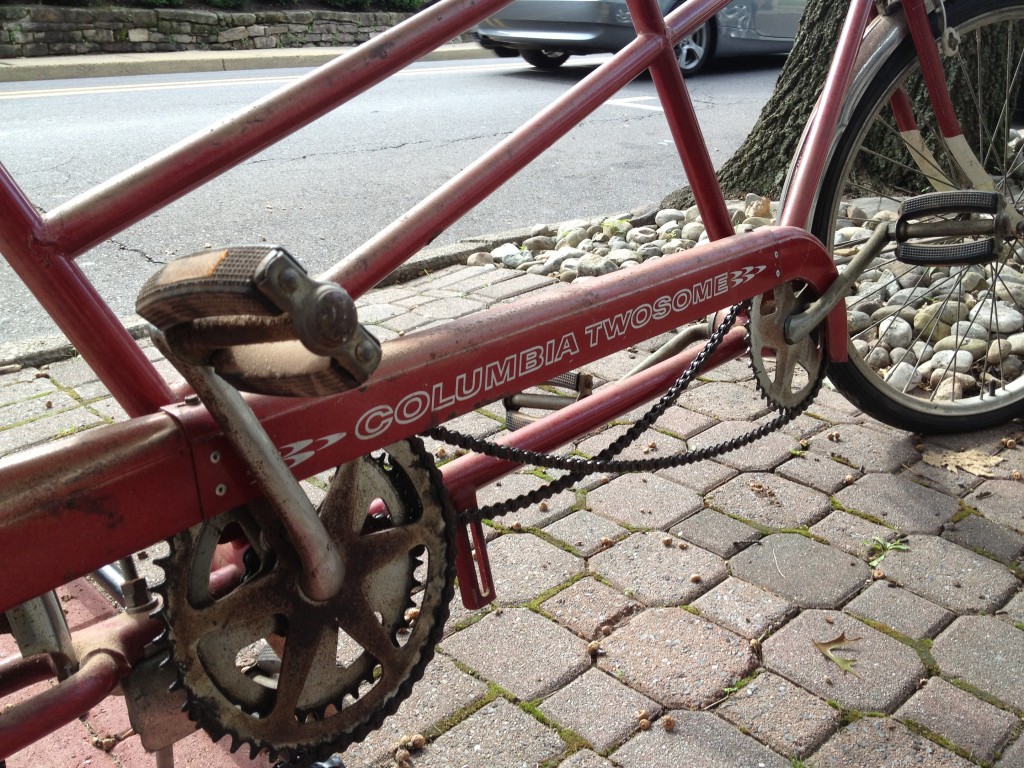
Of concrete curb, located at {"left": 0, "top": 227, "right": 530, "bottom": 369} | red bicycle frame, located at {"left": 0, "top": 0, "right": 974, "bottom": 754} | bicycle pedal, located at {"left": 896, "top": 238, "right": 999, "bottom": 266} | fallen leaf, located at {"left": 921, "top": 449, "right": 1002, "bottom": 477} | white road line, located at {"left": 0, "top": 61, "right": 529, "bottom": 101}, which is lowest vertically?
fallen leaf, located at {"left": 921, "top": 449, "right": 1002, "bottom": 477}

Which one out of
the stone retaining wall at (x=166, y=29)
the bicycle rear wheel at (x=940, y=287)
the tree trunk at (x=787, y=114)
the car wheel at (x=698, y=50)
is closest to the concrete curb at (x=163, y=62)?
the stone retaining wall at (x=166, y=29)

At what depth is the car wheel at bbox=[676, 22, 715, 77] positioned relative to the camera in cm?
1091

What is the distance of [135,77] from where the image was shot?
478 inches

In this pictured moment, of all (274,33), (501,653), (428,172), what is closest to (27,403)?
(501,653)

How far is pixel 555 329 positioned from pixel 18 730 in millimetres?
958

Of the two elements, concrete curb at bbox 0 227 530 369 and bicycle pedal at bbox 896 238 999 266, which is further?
concrete curb at bbox 0 227 530 369

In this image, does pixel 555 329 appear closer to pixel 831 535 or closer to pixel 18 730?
pixel 18 730

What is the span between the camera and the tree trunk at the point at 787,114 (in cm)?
488

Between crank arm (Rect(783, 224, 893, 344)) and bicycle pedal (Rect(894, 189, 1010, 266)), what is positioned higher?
bicycle pedal (Rect(894, 189, 1010, 266))

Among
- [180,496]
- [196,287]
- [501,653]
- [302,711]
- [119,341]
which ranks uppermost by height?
[196,287]

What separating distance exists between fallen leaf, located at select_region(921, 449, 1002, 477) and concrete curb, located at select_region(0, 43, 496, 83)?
1061 cm

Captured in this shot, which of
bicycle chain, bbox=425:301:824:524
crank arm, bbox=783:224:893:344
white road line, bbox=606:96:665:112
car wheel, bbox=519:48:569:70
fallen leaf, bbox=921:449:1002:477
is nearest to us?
bicycle chain, bbox=425:301:824:524

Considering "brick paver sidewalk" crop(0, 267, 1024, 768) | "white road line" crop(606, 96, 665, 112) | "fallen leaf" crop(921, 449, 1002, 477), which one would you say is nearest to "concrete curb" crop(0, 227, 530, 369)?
"brick paver sidewalk" crop(0, 267, 1024, 768)

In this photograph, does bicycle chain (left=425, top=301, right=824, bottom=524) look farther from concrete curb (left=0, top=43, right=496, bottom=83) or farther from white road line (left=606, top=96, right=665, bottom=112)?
concrete curb (left=0, top=43, right=496, bottom=83)
